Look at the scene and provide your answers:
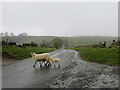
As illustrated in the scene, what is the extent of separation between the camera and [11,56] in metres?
29.5

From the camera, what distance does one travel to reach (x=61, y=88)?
11.1 meters

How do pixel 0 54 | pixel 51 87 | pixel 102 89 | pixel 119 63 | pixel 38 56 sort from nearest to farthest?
pixel 102 89, pixel 51 87, pixel 38 56, pixel 119 63, pixel 0 54

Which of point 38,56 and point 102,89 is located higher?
point 38,56

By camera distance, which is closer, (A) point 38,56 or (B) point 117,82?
(B) point 117,82

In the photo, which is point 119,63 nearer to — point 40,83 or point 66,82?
point 66,82

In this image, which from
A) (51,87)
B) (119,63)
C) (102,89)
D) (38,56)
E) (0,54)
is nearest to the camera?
(102,89)

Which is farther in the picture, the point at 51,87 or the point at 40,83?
→ the point at 40,83

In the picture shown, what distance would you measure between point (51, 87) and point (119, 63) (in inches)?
547

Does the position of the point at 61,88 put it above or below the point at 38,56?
below

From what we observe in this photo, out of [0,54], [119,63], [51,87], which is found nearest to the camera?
[51,87]

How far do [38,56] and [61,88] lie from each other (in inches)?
368

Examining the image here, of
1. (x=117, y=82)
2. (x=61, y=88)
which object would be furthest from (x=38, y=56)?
(x=117, y=82)

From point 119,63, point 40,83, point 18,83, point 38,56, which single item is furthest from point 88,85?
point 119,63

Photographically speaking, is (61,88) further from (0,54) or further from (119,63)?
(0,54)
